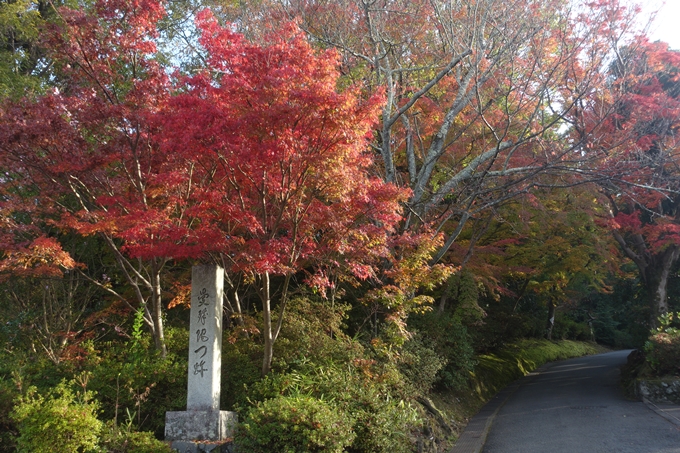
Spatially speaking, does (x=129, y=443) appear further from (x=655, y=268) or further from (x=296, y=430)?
(x=655, y=268)

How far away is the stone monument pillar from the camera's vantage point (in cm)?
702

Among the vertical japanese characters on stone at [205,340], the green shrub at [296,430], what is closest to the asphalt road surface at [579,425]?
the green shrub at [296,430]

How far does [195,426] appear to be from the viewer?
7047mm

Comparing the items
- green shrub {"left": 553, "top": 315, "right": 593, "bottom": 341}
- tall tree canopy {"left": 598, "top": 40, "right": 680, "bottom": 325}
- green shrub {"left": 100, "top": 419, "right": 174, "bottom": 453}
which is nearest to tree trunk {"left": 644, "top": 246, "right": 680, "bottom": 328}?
tall tree canopy {"left": 598, "top": 40, "right": 680, "bottom": 325}

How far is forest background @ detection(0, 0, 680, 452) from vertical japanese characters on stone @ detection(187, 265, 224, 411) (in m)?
0.44

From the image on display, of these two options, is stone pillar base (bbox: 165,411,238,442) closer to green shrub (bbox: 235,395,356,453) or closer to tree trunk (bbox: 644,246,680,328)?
green shrub (bbox: 235,395,356,453)

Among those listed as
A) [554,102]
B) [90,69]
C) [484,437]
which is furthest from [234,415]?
[554,102]

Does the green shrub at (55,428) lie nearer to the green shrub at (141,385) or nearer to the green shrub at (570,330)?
the green shrub at (141,385)

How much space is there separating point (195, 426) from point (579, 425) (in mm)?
6983

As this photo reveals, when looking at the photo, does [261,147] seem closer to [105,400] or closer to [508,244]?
[105,400]

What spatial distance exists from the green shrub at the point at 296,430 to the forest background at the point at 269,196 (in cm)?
3

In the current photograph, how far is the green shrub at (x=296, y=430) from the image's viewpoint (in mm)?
5859

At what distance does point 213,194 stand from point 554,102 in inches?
383

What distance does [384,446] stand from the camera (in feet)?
21.1
